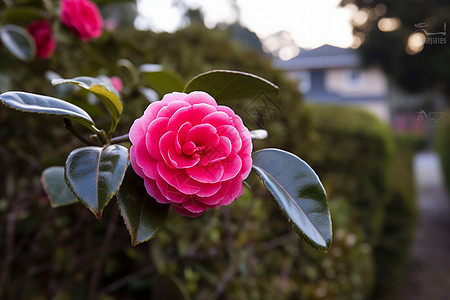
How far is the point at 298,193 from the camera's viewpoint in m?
0.51

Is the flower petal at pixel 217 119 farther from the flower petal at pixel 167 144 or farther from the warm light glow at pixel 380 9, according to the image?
the warm light glow at pixel 380 9

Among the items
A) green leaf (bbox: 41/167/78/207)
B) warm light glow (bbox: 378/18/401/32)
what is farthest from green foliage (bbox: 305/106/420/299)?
warm light glow (bbox: 378/18/401/32)

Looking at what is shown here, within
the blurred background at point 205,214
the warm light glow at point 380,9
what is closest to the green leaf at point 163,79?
the blurred background at point 205,214

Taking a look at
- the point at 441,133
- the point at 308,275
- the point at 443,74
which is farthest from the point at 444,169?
the point at 308,275

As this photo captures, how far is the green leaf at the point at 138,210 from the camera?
45cm

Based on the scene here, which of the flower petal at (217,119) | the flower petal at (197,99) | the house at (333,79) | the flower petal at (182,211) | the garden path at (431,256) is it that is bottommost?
the house at (333,79)

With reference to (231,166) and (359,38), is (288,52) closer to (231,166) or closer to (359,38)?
(359,38)

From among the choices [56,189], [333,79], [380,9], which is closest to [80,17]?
[56,189]

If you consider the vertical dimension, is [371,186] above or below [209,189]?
below

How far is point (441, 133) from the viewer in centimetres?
718

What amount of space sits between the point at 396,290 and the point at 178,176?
4417 mm

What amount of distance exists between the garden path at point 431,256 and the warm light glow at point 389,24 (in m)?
4.85

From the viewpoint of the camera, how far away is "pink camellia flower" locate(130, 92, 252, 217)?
1.48 feet

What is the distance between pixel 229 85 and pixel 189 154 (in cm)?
16
